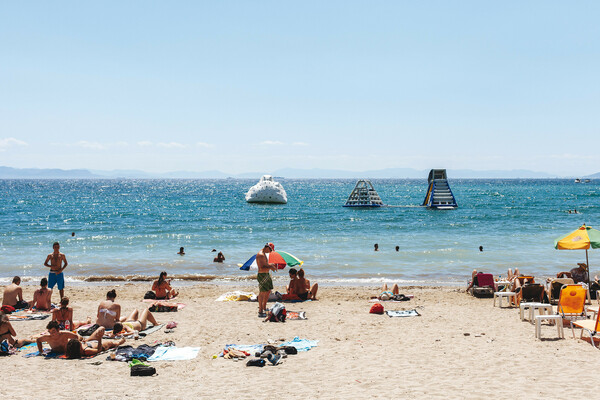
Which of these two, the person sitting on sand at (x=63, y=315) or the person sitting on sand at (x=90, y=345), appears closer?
the person sitting on sand at (x=90, y=345)

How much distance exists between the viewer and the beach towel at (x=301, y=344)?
9.48m

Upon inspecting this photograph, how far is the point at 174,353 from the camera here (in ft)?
29.6

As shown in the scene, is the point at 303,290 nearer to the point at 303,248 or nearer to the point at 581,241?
the point at 581,241

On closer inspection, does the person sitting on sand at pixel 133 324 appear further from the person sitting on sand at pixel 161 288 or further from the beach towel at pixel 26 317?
the person sitting on sand at pixel 161 288

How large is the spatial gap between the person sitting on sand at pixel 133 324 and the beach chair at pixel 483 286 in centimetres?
993

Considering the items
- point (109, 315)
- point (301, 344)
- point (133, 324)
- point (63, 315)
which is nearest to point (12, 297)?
point (63, 315)

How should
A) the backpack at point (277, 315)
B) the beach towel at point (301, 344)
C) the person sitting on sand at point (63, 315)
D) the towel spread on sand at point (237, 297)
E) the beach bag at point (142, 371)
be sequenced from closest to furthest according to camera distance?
the beach bag at point (142, 371) → the beach towel at point (301, 344) → the person sitting on sand at point (63, 315) → the backpack at point (277, 315) → the towel spread on sand at point (237, 297)

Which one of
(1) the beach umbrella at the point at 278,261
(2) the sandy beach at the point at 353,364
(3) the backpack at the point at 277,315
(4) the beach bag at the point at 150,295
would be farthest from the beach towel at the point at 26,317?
(3) the backpack at the point at 277,315

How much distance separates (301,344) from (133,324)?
3.86 m

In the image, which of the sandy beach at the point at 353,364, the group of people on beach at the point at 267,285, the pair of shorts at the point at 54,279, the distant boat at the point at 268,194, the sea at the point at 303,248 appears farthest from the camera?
the distant boat at the point at 268,194

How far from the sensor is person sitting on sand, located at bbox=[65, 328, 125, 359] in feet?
28.9

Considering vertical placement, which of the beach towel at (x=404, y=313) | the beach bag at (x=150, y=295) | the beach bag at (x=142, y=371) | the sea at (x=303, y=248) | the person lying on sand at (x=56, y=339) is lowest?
the sea at (x=303, y=248)

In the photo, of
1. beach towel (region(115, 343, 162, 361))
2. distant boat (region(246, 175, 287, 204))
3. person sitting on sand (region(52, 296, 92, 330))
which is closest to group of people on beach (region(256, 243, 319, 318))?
beach towel (region(115, 343, 162, 361))

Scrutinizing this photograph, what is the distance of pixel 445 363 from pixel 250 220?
4215 cm
